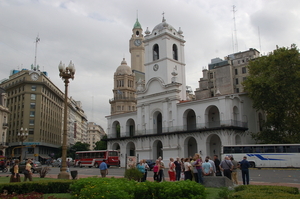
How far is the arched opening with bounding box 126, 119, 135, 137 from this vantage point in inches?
1948

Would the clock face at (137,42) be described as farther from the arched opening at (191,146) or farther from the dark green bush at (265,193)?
the dark green bush at (265,193)

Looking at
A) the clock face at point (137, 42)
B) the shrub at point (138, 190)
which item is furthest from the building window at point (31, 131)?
the shrub at point (138, 190)

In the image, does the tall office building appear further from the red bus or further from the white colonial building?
the white colonial building

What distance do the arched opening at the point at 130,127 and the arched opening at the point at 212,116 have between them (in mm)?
13831

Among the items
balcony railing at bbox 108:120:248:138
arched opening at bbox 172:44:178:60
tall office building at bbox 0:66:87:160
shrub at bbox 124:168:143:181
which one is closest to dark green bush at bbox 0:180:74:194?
shrub at bbox 124:168:143:181

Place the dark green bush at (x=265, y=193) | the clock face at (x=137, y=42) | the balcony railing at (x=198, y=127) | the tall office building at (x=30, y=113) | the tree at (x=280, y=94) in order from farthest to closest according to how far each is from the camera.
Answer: the clock face at (x=137, y=42) → the tall office building at (x=30, y=113) → the balcony railing at (x=198, y=127) → the tree at (x=280, y=94) → the dark green bush at (x=265, y=193)

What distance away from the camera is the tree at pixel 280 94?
34875mm

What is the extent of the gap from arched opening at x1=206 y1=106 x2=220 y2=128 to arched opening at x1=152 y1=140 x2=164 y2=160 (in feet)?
27.0

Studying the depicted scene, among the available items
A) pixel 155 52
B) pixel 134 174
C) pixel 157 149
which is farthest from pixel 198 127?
pixel 134 174

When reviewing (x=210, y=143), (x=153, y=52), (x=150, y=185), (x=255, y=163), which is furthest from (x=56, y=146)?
(x=150, y=185)

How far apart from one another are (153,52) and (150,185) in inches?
1603

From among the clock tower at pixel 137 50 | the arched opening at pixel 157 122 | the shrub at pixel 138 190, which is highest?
the clock tower at pixel 137 50

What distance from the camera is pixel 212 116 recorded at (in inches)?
1670

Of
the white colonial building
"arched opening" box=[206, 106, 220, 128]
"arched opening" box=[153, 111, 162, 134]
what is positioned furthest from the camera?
"arched opening" box=[153, 111, 162, 134]
